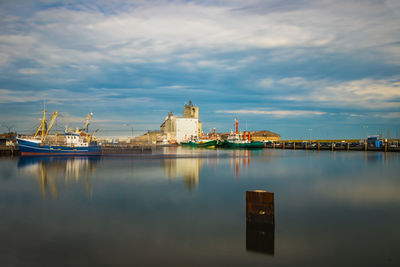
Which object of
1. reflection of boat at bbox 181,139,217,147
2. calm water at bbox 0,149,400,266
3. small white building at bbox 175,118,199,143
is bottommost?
calm water at bbox 0,149,400,266

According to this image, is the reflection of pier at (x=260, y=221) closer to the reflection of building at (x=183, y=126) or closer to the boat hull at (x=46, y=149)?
the boat hull at (x=46, y=149)

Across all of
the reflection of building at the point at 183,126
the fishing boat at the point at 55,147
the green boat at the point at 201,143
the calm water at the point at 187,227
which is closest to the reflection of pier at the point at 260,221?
the calm water at the point at 187,227

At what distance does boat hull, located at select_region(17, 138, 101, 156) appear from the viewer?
52.9 metres

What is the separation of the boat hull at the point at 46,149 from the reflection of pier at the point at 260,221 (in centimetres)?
5319

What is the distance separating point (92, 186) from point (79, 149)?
1615 inches

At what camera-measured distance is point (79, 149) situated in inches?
2283

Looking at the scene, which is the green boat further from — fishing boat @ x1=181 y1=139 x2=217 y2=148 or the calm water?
the calm water

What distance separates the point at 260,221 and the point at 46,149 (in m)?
56.2

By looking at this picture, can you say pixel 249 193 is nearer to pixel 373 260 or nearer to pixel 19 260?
pixel 373 260

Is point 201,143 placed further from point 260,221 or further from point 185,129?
point 260,221

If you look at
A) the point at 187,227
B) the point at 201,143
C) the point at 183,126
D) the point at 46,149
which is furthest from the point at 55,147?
the point at 183,126

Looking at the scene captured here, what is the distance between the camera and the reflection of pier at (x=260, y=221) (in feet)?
28.7

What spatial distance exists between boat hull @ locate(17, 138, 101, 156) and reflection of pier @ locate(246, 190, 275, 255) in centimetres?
5319

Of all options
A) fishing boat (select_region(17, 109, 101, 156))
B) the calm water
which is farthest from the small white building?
the calm water
